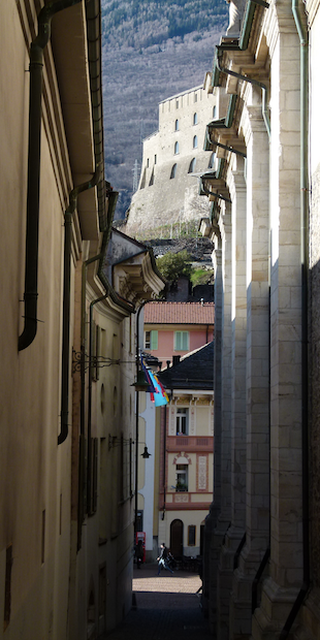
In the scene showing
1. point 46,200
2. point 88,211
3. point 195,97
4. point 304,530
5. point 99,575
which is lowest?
point 99,575

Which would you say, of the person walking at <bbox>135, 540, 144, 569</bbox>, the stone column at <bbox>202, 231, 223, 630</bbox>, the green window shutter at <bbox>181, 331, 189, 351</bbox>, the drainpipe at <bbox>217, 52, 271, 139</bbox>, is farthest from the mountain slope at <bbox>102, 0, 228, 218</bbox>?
the drainpipe at <bbox>217, 52, 271, 139</bbox>

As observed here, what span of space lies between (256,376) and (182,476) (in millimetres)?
29644

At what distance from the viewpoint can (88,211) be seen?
1350 centimetres

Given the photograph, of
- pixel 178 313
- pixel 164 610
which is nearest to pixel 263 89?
pixel 164 610

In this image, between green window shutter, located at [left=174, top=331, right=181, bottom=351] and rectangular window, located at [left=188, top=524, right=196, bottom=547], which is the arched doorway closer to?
rectangular window, located at [left=188, top=524, right=196, bottom=547]

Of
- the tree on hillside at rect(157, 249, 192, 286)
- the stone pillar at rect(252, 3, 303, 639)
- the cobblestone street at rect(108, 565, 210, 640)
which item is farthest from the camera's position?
the tree on hillside at rect(157, 249, 192, 286)

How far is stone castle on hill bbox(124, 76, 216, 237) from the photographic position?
11588cm

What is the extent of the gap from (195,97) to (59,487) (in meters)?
112

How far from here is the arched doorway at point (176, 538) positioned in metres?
43.0

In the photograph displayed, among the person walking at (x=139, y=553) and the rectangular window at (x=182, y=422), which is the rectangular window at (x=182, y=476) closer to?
the rectangular window at (x=182, y=422)

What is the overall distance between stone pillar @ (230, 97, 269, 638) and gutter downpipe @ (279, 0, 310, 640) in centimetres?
328

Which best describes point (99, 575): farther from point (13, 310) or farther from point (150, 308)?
point (150, 308)

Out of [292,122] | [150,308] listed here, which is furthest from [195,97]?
[292,122]

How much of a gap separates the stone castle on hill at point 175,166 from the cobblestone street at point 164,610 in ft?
258
